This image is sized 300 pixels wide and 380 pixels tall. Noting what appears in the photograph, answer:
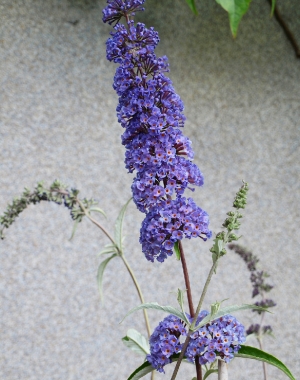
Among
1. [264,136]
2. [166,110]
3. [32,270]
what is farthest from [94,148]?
[166,110]

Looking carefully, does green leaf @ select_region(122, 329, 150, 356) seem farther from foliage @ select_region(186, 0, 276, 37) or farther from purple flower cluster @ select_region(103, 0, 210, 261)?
foliage @ select_region(186, 0, 276, 37)

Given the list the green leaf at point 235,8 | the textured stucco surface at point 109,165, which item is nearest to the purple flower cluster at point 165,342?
the green leaf at point 235,8

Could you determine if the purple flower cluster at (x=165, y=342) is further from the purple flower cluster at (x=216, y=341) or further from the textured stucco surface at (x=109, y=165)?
the textured stucco surface at (x=109, y=165)

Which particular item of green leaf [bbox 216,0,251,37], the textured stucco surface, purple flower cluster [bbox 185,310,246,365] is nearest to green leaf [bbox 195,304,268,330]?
purple flower cluster [bbox 185,310,246,365]

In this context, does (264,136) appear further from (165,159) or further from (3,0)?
(165,159)

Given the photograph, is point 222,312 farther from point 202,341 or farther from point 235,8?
point 235,8

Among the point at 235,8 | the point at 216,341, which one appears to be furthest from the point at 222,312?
the point at 235,8
